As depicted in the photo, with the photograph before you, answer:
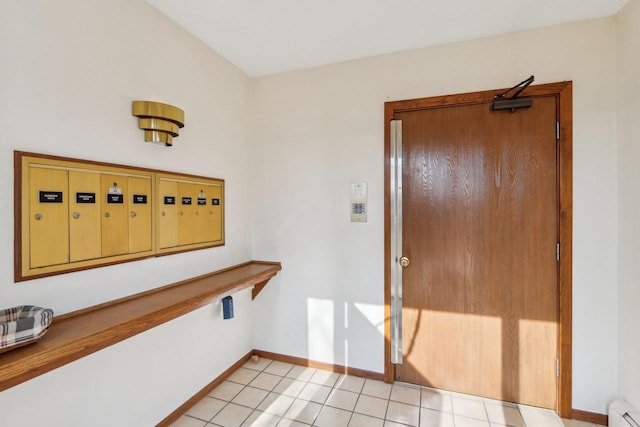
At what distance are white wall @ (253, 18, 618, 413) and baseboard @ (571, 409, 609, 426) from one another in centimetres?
5

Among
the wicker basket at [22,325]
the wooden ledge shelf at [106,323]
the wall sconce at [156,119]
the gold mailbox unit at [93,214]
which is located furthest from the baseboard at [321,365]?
the wall sconce at [156,119]

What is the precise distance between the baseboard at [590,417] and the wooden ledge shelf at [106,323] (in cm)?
234

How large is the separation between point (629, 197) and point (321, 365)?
2.42 m

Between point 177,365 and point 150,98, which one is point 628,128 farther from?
point 177,365

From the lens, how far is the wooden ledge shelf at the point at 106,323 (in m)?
0.98

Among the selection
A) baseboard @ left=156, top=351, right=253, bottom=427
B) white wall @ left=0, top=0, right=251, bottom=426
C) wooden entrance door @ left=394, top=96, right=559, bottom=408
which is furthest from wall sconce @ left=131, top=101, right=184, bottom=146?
baseboard @ left=156, top=351, right=253, bottom=427

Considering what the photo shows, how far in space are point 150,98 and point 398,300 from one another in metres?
2.19

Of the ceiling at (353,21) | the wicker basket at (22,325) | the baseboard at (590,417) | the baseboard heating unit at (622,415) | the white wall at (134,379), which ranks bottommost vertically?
the baseboard at (590,417)

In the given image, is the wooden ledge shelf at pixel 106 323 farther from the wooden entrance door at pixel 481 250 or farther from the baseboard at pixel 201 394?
the wooden entrance door at pixel 481 250

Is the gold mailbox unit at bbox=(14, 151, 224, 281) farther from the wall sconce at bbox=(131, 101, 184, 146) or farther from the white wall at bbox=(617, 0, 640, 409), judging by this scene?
Answer: the white wall at bbox=(617, 0, 640, 409)

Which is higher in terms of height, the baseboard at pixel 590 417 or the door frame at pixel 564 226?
the door frame at pixel 564 226

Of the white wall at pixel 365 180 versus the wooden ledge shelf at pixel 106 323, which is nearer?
the wooden ledge shelf at pixel 106 323

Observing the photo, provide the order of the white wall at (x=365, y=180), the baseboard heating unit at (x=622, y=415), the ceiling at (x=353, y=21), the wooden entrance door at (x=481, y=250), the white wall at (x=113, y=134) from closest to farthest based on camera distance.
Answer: the white wall at (x=113, y=134)
the baseboard heating unit at (x=622, y=415)
the ceiling at (x=353, y=21)
the white wall at (x=365, y=180)
the wooden entrance door at (x=481, y=250)

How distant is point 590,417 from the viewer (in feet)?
6.21
